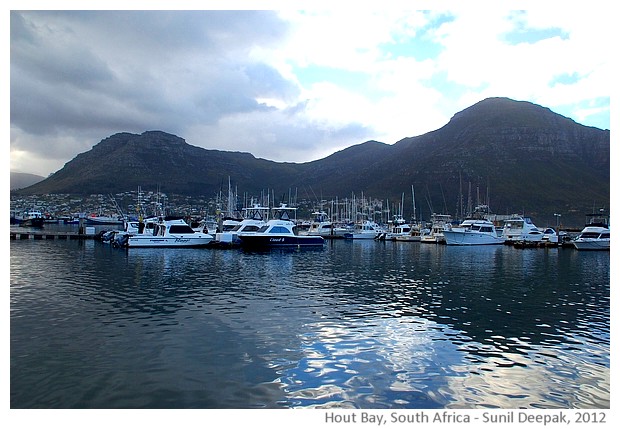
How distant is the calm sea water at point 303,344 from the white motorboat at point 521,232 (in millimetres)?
50638

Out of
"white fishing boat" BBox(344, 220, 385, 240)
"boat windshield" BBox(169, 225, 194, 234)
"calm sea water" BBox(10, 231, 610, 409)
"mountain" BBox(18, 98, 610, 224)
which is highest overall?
"mountain" BBox(18, 98, 610, 224)

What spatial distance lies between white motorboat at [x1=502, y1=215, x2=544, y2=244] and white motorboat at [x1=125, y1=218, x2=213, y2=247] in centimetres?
5208

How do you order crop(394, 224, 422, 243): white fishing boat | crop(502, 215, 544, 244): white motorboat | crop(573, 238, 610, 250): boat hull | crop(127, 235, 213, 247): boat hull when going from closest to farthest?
crop(127, 235, 213, 247): boat hull, crop(573, 238, 610, 250): boat hull, crop(502, 215, 544, 244): white motorboat, crop(394, 224, 422, 243): white fishing boat

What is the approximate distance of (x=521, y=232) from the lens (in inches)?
2977

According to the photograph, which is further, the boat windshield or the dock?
the dock

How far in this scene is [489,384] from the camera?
10453 mm

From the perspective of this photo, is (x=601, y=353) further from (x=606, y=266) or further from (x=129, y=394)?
(x=606, y=266)

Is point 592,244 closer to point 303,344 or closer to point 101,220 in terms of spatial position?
point 303,344

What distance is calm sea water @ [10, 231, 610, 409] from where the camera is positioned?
9.80m

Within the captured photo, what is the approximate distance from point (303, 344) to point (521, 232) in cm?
7292

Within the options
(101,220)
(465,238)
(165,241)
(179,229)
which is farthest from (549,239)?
(101,220)

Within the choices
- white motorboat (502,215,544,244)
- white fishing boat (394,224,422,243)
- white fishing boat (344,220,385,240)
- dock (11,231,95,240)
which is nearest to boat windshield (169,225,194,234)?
dock (11,231,95,240)

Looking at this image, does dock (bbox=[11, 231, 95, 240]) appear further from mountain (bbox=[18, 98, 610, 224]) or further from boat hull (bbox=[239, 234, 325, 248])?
mountain (bbox=[18, 98, 610, 224])

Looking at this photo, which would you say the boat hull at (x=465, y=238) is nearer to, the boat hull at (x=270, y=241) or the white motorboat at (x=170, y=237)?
the boat hull at (x=270, y=241)
